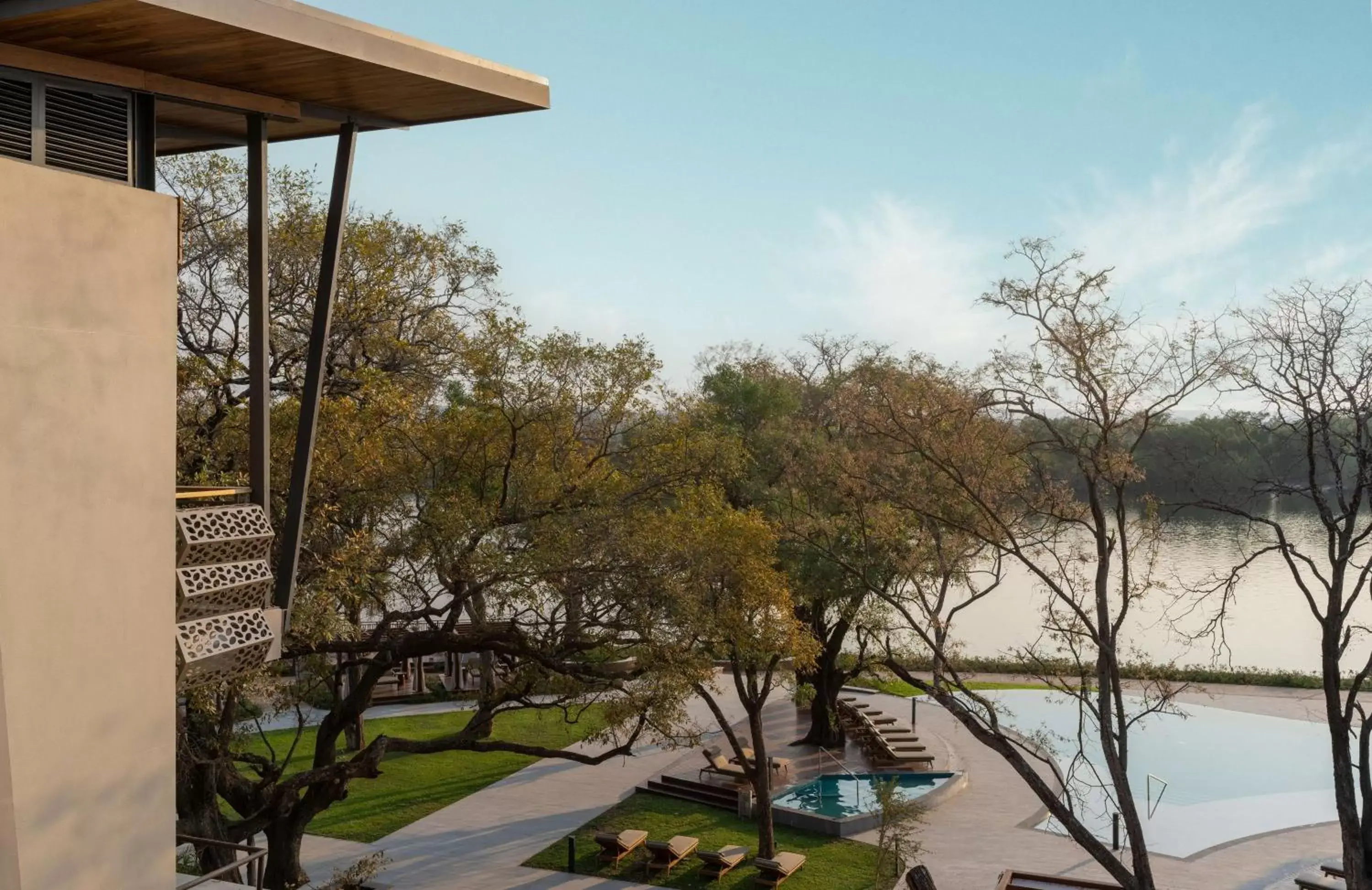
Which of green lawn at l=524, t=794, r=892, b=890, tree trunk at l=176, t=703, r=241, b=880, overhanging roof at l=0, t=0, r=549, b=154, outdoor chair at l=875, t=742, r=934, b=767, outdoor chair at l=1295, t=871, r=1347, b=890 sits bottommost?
outdoor chair at l=1295, t=871, r=1347, b=890

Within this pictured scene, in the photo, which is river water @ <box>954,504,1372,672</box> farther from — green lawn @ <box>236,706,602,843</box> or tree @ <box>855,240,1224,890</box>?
tree @ <box>855,240,1224,890</box>

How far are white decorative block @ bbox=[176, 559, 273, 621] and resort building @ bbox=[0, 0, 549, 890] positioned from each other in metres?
0.01

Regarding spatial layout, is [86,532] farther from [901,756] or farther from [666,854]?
[901,756]

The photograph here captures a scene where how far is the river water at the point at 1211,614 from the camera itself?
99.8 ft

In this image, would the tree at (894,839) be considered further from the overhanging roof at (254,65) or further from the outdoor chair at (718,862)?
the overhanging roof at (254,65)

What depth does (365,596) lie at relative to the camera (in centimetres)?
1230

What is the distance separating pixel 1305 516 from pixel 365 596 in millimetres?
41132

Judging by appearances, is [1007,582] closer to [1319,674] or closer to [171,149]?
[1319,674]

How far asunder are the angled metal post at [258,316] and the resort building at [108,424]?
0.23 m

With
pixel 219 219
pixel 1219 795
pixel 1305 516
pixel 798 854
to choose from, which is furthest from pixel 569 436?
pixel 1305 516

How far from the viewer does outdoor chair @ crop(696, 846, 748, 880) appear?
598 inches

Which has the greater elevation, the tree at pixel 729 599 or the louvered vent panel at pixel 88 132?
the louvered vent panel at pixel 88 132

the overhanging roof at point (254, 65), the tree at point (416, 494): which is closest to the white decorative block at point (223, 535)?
the overhanging roof at point (254, 65)

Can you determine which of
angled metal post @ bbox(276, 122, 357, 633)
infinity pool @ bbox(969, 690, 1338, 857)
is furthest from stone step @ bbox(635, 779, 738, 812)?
angled metal post @ bbox(276, 122, 357, 633)
